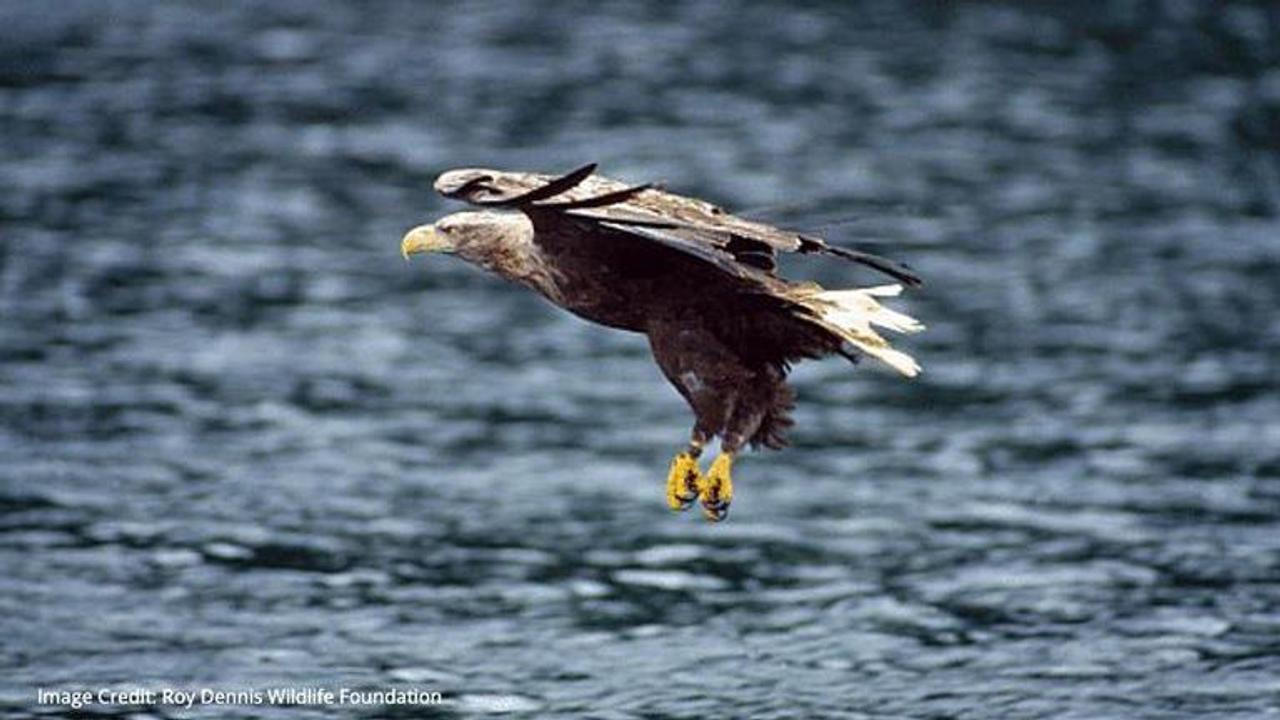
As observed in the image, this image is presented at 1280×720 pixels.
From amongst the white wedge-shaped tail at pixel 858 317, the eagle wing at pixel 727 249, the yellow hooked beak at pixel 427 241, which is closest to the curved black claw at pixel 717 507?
the eagle wing at pixel 727 249

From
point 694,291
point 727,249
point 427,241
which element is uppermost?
point 427,241

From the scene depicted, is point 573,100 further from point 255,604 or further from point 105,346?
point 255,604

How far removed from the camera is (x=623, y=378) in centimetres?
1936

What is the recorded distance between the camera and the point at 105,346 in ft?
64.3

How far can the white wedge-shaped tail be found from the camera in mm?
9469

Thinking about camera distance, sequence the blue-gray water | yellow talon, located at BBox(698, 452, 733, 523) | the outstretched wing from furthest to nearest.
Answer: the blue-gray water → yellow talon, located at BBox(698, 452, 733, 523) → the outstretched wing

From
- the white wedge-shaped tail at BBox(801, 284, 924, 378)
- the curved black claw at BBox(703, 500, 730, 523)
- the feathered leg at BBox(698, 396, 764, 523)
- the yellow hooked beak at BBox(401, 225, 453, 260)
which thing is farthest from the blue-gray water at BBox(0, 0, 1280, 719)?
the yellow hooked beak at BBox(401, 225, 453, 260)

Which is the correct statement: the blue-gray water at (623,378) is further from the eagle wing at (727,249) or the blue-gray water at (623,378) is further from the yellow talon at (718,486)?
the yellow talon at (718,486)

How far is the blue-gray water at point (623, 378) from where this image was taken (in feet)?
46.8

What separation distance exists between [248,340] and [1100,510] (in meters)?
6.79

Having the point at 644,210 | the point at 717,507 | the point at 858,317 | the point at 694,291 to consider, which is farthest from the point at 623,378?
the point at 644,210

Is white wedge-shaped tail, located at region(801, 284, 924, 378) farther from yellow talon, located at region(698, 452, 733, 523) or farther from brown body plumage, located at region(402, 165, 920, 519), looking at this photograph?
yellow talon, located at region(698, 452, 733, 523)

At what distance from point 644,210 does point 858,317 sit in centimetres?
87

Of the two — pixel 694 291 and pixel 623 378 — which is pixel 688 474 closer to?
pixel 694 291
